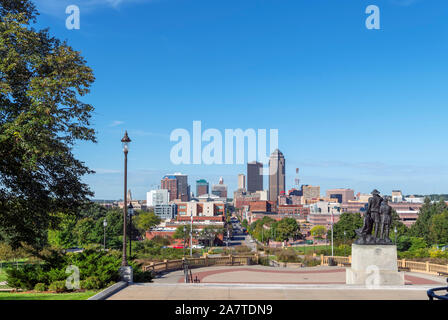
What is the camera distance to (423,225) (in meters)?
83.1

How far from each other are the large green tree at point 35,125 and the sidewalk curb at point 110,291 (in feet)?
16.9

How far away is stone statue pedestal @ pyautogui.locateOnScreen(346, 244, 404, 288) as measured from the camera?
18.4 metres

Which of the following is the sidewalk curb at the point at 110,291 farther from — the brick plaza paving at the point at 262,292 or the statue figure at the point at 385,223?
the statue figure at the point at 385,223

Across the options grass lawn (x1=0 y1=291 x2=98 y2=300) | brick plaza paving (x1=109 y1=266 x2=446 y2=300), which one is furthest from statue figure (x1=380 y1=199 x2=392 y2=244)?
grass lawn (x1=0 y1=291 x2=98 y2=300)

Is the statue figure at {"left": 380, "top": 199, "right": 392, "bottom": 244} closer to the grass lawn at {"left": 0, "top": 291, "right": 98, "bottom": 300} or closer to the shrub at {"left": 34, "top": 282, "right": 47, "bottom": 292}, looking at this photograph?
the grass lawn at {"left": 0, "top": 291, "right": 98, "bottom": 300}

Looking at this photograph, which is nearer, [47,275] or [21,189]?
[47,275]

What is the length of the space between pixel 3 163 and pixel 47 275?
4.86 meters

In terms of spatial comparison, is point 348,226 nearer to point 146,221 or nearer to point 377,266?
point 377,266

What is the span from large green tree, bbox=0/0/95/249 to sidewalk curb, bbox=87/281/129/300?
515 centimetres

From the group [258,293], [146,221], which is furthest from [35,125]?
[146,221]

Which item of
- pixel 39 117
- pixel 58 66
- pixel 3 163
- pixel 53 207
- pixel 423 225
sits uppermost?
pixel 58 66
